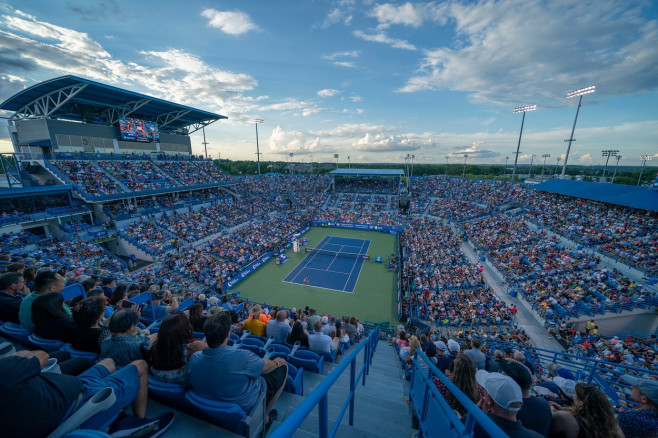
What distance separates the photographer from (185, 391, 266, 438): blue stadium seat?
2242 mm

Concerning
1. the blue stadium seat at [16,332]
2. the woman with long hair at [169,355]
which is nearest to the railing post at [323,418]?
the woman with long hair at [169,355]

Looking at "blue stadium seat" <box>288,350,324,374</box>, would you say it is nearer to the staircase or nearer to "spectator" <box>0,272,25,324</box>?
the staircase

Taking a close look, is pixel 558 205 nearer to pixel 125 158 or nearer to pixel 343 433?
pixel 343 433

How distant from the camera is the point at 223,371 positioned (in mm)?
2391

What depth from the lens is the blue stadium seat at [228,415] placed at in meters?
2.24

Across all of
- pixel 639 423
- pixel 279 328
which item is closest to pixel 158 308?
pixel 279 328

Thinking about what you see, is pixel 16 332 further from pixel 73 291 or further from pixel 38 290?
pixel 73 291

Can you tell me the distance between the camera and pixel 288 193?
4956 cm

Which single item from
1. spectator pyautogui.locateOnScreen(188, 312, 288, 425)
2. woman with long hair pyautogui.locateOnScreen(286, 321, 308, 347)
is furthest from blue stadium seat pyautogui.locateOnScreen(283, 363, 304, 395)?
woman with long hair pyautogui.locateOnScreen(286, 321, 308, 347)

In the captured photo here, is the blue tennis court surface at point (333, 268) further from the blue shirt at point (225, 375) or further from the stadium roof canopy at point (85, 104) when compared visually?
the stadium roof canopy at point (85, 104)

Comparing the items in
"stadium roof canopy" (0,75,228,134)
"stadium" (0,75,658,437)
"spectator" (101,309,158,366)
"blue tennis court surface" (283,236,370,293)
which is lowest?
"blue tennis court surface" (283,236,370,293)

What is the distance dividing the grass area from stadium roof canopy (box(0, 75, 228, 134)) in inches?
942

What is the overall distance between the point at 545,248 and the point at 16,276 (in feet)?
90.0

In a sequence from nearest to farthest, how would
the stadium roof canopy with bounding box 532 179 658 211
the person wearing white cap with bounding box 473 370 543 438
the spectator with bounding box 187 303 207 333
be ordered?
the person wearing white cap with bounding box 473 370 543 438 → the spectator with bounding box 187 303 207 333 → the stadium roof canopy with bounding box 532 179 658 211
